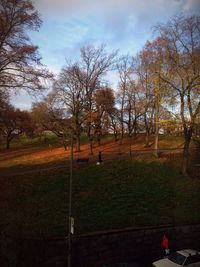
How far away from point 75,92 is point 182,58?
14.5m

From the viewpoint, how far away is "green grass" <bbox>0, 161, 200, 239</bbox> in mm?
16922

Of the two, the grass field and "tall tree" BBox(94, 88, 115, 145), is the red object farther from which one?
"tall tree" BBox(94, 88, 115, 145)

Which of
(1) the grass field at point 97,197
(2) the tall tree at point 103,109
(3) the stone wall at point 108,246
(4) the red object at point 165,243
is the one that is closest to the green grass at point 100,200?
(1) the grass field at point 97,197

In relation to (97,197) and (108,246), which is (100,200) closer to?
(97,197)

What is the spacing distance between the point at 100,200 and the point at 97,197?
1.39 ft

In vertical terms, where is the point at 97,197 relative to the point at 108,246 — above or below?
above

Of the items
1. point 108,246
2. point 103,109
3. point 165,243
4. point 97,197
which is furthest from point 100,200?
point 103,109

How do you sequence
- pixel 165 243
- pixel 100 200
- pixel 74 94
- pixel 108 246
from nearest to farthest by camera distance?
pixel 108 246, pixel 165 243, pixel 100 200, pixel 74 94

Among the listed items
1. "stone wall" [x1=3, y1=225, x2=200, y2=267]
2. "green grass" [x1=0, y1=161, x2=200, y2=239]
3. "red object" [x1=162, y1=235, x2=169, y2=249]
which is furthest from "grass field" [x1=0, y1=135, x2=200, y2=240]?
"red object" [x1=162, y1=235, x2=169, y2=249]

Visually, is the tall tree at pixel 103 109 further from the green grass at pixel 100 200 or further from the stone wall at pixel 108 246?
the stone wall at pixel 108 246

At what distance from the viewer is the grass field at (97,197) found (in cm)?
1702

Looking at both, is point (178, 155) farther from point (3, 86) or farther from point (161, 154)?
point (3, 86)

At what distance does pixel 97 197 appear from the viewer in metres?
20.4

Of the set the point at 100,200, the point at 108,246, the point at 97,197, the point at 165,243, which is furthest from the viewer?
the point at 97,197
